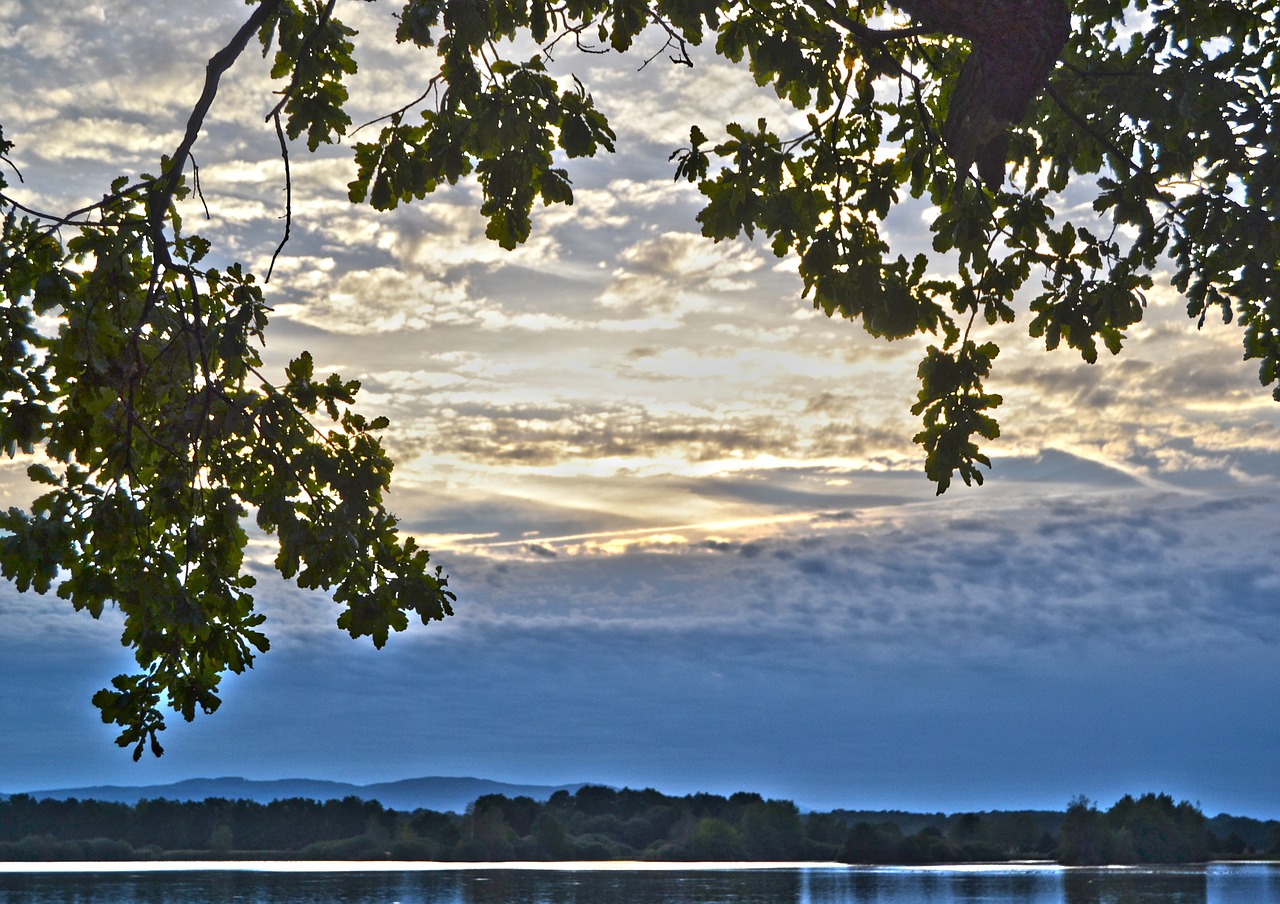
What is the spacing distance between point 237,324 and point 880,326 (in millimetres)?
5968

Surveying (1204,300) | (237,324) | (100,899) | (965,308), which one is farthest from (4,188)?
(100,899)

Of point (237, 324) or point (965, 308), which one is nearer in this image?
point (237, 324)

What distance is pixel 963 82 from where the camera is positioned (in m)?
11.7

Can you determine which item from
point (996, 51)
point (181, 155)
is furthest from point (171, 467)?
point (996, 51)

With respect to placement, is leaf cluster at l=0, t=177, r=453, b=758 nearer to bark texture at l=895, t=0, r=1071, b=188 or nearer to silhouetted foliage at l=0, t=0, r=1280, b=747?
silhouetted foliage at l=0, t=0, r=1280, b=747

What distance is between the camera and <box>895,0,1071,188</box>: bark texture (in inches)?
437

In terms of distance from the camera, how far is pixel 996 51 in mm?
11258

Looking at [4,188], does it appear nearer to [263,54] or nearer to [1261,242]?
[263,54]

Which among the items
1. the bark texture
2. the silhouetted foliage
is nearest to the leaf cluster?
the silhouetted foliage

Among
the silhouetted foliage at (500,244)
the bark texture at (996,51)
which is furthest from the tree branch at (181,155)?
the bark texture at (996,51)

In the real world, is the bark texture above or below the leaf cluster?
above

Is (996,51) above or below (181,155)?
above

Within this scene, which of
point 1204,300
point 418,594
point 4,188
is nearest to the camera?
point 4,188

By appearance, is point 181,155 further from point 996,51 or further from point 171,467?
point 996,51
